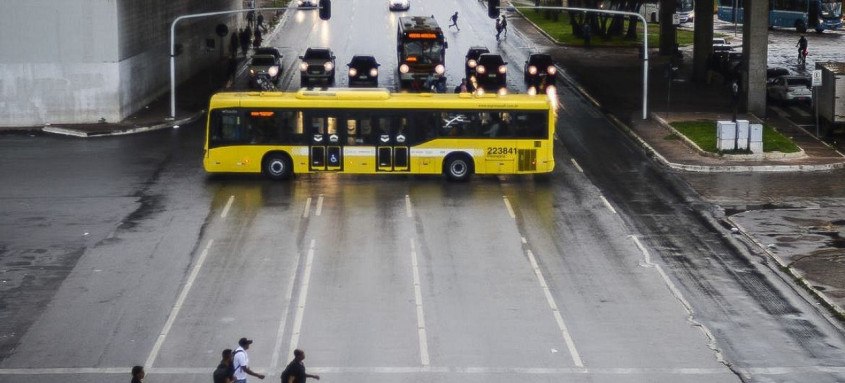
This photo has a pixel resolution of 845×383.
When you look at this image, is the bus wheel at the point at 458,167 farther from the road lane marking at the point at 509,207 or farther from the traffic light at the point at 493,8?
the traffic light at the point at 493,8

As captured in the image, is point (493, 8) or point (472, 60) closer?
point (493, 8)

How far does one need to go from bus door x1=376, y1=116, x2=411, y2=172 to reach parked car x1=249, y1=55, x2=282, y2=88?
2276 centimetres

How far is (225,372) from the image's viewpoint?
20656 mm

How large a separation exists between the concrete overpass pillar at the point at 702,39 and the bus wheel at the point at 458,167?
97.5ft

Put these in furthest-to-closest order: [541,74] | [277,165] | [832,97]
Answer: [541,74]
[832,97]
[277,165]

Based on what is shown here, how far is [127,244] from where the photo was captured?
33375 mm

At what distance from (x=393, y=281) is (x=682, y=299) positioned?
5.95m

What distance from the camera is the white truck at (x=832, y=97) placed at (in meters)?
50.7

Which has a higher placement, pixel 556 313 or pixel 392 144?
pixel 392 144

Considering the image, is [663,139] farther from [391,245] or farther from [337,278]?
[337,278]

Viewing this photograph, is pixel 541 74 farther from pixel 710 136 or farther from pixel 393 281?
pixel 393 281

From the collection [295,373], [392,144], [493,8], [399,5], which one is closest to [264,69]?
[493,8]

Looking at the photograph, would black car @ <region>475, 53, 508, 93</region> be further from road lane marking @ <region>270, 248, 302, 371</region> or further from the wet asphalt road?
road lane marking @ <region>270, 248, 302, 371</region>

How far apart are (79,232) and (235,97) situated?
28.9 ft
